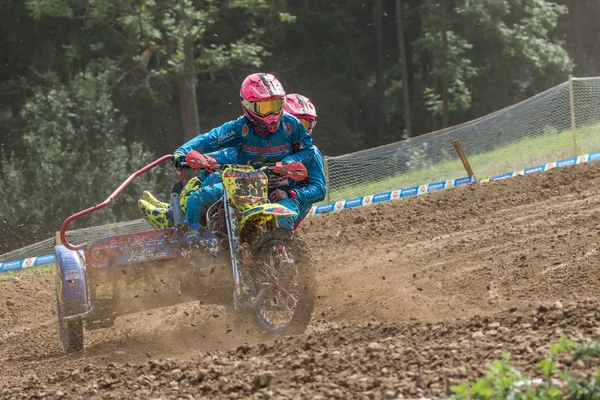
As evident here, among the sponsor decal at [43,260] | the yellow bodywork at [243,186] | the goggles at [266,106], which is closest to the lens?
the yellow bodywork at [243,186]

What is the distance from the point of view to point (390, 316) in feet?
26.6

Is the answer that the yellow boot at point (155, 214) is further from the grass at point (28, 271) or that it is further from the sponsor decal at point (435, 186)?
the sponsor decal at point (435, 186)

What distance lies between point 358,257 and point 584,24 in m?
35.0

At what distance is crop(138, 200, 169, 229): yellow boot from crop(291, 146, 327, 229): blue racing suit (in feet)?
3.94

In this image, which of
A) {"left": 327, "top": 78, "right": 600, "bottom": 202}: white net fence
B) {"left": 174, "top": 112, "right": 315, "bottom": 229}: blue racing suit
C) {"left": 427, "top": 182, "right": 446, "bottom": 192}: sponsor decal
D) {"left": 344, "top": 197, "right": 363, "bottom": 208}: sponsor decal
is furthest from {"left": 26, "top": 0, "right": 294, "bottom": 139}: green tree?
{"left": 174, "top": 112, "right": 315, "bottom": 229}: blue racing suit

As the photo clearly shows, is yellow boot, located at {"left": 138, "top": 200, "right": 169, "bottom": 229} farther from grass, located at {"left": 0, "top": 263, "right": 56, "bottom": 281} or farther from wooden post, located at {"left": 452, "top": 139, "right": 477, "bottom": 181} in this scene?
wooden post, located at {"left": 452, "top": 139, "right": 477, "bottom": 181}

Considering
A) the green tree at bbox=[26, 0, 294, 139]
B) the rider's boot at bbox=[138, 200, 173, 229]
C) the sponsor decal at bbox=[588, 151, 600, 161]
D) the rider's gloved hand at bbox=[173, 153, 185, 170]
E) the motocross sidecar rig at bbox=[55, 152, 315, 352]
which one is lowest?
the sponsor decal at bbox=[588, 151, 600, 161]

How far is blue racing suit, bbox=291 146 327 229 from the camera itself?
8695 mm

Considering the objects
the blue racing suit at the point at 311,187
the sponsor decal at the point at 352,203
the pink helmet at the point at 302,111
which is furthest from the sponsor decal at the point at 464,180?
the blue racing suit at the point at 311,187

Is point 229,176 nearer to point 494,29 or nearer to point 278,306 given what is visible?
point 278,306

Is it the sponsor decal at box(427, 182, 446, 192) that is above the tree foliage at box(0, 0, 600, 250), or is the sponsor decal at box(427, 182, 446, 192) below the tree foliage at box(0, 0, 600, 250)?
below

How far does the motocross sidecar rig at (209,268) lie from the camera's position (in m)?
7.84

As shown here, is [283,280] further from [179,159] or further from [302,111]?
[302,111]

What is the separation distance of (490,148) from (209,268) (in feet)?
34.9
